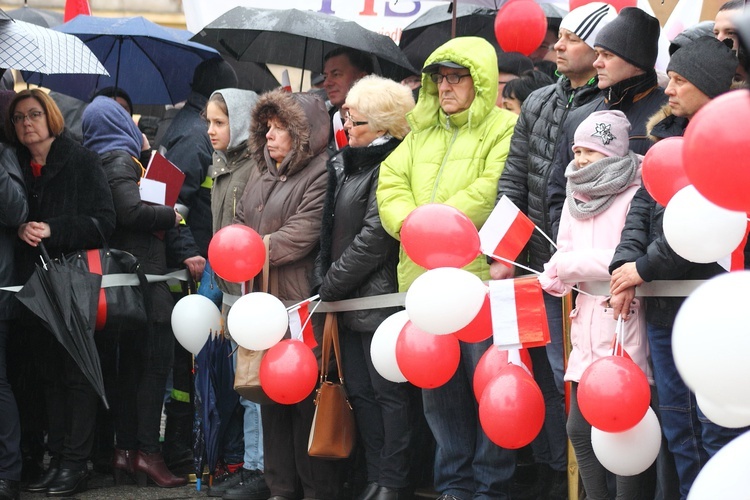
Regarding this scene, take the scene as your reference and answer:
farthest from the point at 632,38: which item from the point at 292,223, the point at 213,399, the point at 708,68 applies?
the point at 213,399

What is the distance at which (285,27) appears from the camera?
7230mm

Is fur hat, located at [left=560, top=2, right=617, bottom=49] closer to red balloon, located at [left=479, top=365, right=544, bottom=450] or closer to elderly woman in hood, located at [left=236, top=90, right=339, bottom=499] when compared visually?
elderly woman in hood, located at [left=236, top=90, right=339, bottom=499]

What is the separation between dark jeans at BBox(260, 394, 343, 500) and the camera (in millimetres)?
6434

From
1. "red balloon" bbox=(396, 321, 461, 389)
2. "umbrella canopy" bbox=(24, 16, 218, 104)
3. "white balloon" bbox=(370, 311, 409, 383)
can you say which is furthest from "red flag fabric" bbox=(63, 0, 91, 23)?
"red balloon" bbox=(396, 321, 461, 389)

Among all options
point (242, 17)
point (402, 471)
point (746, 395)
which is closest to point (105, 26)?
point (242, 17)

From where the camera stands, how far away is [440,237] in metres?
4.93

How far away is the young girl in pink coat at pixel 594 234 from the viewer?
191 inches

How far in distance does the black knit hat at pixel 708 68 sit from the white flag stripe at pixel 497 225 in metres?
1.00

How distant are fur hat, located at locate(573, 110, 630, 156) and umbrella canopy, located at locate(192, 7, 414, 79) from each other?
8.05 feet

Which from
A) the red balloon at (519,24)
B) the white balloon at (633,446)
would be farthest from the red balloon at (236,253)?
the white balloon at (633,446)

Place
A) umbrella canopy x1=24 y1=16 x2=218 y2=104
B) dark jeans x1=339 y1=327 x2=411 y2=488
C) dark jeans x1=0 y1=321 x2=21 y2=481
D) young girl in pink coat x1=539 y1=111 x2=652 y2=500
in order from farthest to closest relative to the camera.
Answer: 1. umbrella canopy x1=24 y1=16 x2=218 y2=104
2. dark jeans x1=0 y1=321 x2=21 y2=481
3. dark jeans x1=339 y1=327 x2=411 y2=488
4. young girl in pink coat x1=539 y1=111 x2=652 y2=500

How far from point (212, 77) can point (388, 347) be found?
3.58 meters

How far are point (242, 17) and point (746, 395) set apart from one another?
527 cm

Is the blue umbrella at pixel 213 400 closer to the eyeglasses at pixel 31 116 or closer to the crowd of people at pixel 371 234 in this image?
the crowd of people at pixel 371 234
